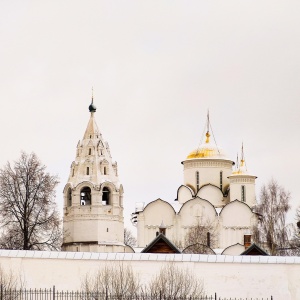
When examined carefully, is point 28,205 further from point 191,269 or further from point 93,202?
point 191,269

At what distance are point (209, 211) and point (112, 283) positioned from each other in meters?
31.7

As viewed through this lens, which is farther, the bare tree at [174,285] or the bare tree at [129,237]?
the bare tree at [129,237]

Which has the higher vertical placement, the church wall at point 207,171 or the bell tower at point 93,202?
the church wall at point 207,171

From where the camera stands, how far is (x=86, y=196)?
5478 centimetres

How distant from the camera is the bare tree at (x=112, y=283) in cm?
2688

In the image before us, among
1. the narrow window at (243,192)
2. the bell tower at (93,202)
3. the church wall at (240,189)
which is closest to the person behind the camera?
the bell tower at (93,202)

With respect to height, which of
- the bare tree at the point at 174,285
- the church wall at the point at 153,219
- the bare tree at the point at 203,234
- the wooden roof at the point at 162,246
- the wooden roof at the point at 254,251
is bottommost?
the bare tree at the point at 174,285

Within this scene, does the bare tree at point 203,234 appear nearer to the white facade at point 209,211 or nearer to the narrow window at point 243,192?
the white facade at point 209,211

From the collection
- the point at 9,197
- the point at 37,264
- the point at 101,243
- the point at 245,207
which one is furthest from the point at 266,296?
the point at 245,207

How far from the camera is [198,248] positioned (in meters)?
50.9

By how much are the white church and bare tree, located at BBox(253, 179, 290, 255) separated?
125 centimetres

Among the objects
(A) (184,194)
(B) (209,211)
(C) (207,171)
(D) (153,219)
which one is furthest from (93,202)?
(C) (207,171)

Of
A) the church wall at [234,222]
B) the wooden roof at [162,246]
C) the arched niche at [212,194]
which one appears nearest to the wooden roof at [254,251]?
the wooden roof at [162,246]

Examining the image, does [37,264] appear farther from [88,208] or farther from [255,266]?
[88,208]
